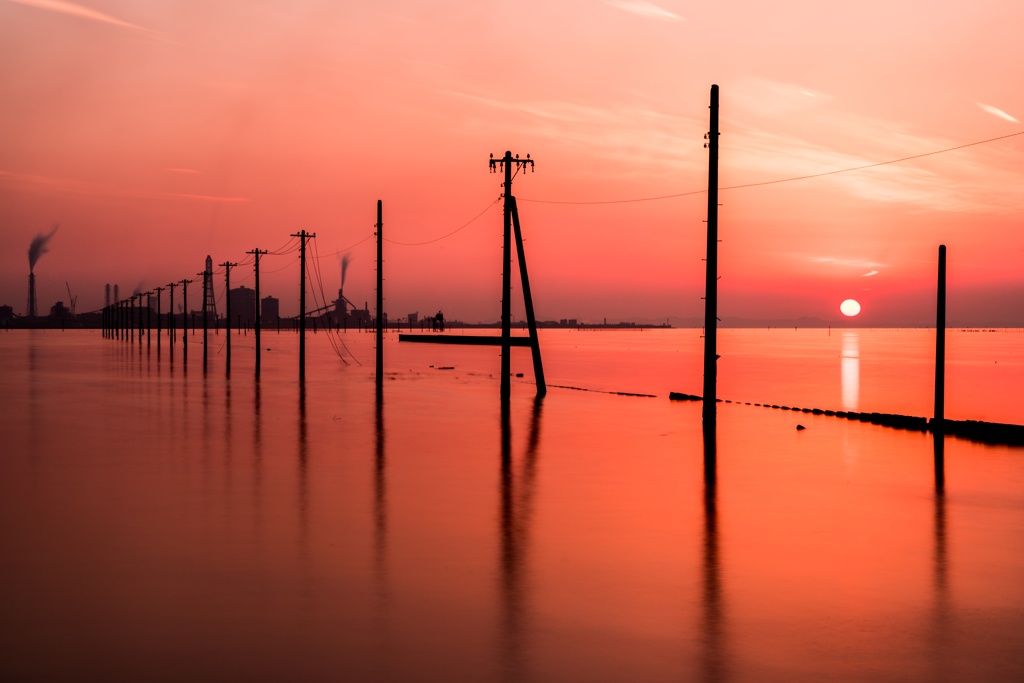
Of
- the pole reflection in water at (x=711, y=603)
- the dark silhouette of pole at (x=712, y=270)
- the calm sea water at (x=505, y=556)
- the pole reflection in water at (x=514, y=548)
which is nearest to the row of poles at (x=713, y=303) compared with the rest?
the dark silhouette of pole at (x=712, y=270)

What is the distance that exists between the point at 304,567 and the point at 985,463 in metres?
15.4

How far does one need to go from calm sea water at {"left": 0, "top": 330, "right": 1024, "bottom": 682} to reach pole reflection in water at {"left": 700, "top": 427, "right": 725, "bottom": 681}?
1.3 inches

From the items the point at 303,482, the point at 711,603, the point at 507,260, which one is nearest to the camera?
the point at 711,603

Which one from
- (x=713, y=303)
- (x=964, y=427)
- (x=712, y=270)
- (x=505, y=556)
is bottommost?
(x=964, y=427)


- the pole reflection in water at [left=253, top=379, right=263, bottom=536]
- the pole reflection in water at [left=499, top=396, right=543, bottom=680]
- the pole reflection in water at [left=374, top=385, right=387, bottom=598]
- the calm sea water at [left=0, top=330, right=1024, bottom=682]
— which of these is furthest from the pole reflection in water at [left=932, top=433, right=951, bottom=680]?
the pole reflection in water at [left=253, top=379, right=263, bottom=536]

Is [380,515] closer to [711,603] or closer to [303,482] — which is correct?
[303,482]

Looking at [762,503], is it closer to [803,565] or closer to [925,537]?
[925,537]

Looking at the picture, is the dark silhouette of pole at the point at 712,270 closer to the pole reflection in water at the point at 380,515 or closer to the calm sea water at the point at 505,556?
the calm sea water at the point at 505,556

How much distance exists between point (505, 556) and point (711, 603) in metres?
2.63

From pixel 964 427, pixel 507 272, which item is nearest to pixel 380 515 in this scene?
pixel 964 427

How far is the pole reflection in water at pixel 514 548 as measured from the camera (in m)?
6.58

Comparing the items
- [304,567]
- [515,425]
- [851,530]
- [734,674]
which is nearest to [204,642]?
[304,567]

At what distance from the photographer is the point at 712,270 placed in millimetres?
24984

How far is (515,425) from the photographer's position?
82.0 ft
